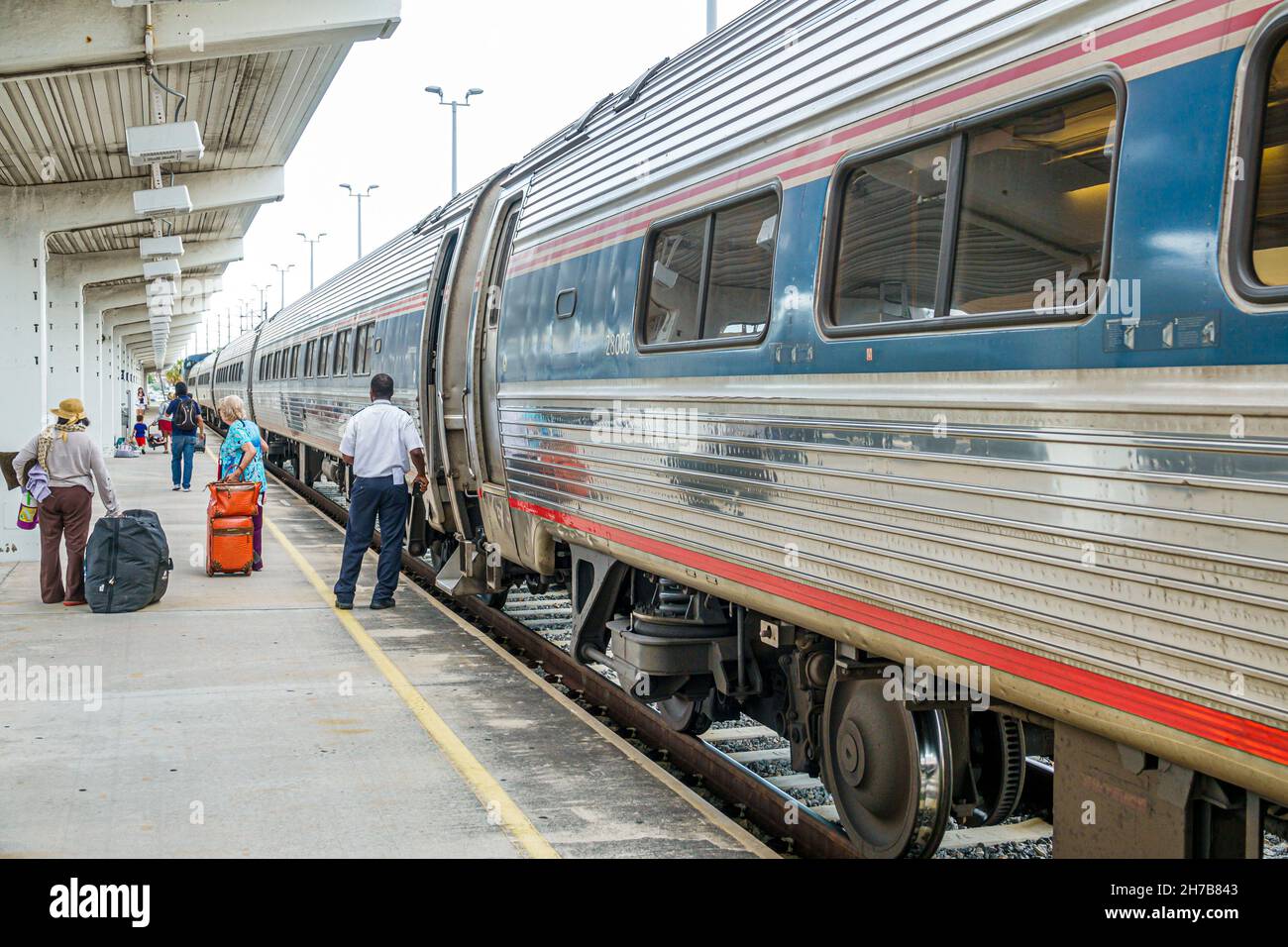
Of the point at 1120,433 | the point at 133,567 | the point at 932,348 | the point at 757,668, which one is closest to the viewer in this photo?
the point at 1120,433

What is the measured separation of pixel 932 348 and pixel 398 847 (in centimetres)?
271

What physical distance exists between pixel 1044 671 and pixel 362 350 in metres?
11.9

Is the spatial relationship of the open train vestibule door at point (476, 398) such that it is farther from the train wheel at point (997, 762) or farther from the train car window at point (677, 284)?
the train wheel at point (997, 762)

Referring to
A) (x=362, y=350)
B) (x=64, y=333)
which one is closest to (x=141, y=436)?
(x=64, y=333)

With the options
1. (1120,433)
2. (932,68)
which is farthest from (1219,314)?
(932,68)

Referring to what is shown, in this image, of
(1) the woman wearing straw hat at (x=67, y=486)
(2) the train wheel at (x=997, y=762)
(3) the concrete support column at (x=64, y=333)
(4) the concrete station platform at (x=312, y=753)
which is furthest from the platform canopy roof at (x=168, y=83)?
(2) the train wheel at (x=997, y=762)

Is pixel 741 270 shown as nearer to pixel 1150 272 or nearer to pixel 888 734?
pixel 888 734

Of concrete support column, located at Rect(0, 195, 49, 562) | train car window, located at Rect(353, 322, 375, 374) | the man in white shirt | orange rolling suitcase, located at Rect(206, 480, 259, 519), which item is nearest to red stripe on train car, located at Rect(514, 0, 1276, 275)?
the man in white shirt

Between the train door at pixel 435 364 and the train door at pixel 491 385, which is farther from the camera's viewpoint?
the train door at pixel 435 364

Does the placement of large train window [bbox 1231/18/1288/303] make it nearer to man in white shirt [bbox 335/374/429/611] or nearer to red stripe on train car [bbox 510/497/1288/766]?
red stripe on train car [bbox 510/497/1288/766]

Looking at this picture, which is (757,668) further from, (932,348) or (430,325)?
(430,325)

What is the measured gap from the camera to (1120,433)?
9.53ft

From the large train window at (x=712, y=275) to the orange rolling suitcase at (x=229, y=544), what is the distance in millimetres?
6719

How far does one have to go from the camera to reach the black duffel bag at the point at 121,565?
30.5ft
